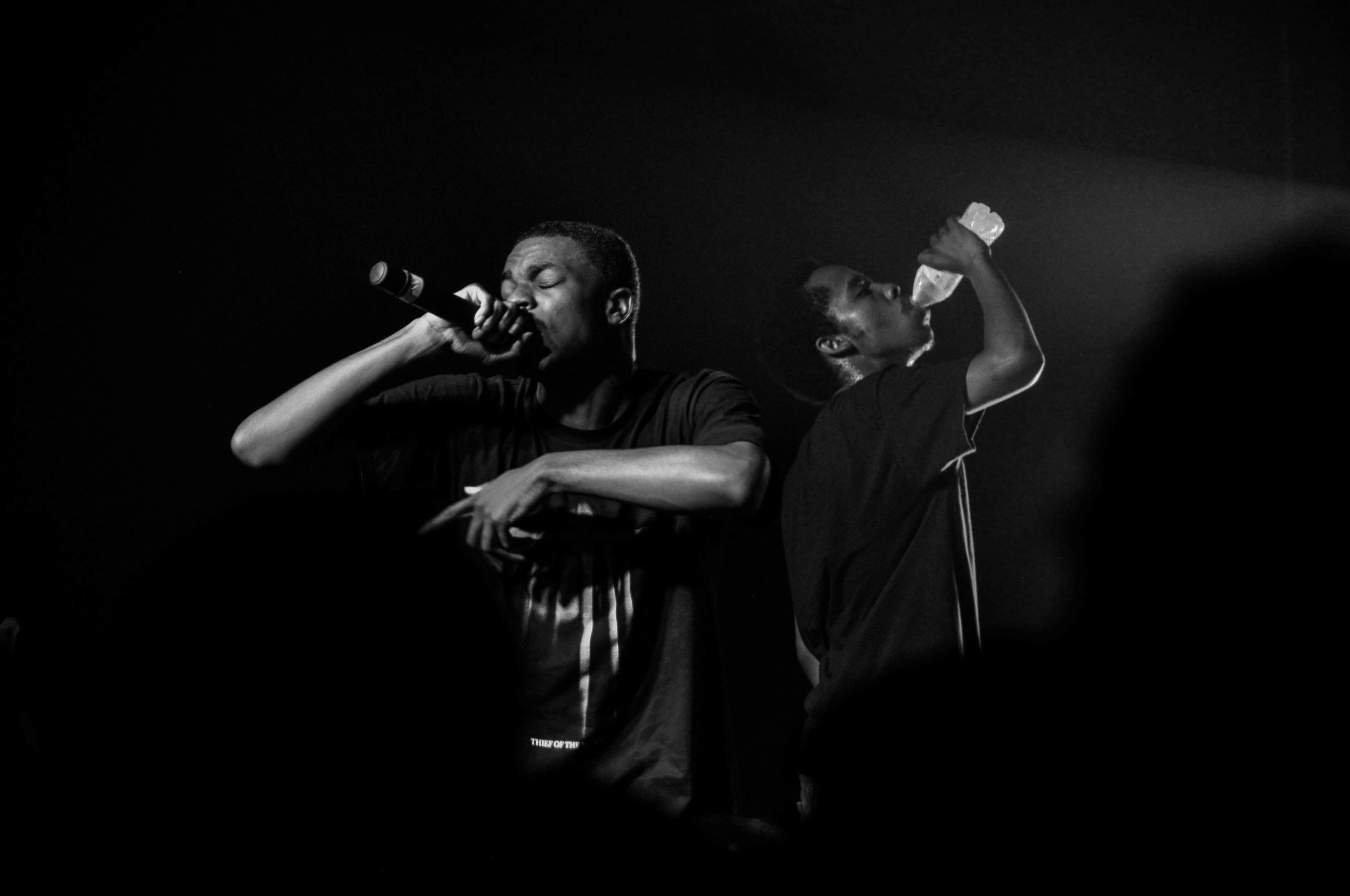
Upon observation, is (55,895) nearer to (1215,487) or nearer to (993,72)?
(1215,487)

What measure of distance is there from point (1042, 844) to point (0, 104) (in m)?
2.30

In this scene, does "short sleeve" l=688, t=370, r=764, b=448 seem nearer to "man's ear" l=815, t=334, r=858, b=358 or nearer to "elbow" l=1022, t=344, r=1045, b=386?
"man's ear" l=815, t=334, r=858, b=358

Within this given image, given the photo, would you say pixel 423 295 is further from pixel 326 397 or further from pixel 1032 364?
pixel 1032 364

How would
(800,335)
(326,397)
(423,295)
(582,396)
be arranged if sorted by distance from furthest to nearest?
1. (800,335)
2. (582,396)
3. (326,397)
4. (423,295)

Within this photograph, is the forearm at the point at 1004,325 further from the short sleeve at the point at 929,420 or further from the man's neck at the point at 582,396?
the man's neck at the point at 582,396

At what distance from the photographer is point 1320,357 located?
189 centimetres

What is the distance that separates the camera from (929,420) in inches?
69.9

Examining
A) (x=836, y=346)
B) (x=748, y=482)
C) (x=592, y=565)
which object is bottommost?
(x=592, y=565)

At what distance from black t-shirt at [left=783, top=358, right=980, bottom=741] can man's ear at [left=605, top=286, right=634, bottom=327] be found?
0.43 metres

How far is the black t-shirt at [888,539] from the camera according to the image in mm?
1735

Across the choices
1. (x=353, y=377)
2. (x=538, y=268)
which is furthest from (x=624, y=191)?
(x=353, y=377)

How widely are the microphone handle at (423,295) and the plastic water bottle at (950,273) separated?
2.70 feet

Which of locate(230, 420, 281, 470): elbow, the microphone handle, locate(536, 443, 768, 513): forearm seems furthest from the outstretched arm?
locate(230, 420, 281, 470): elbow

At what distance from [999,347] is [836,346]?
1.00 ft
